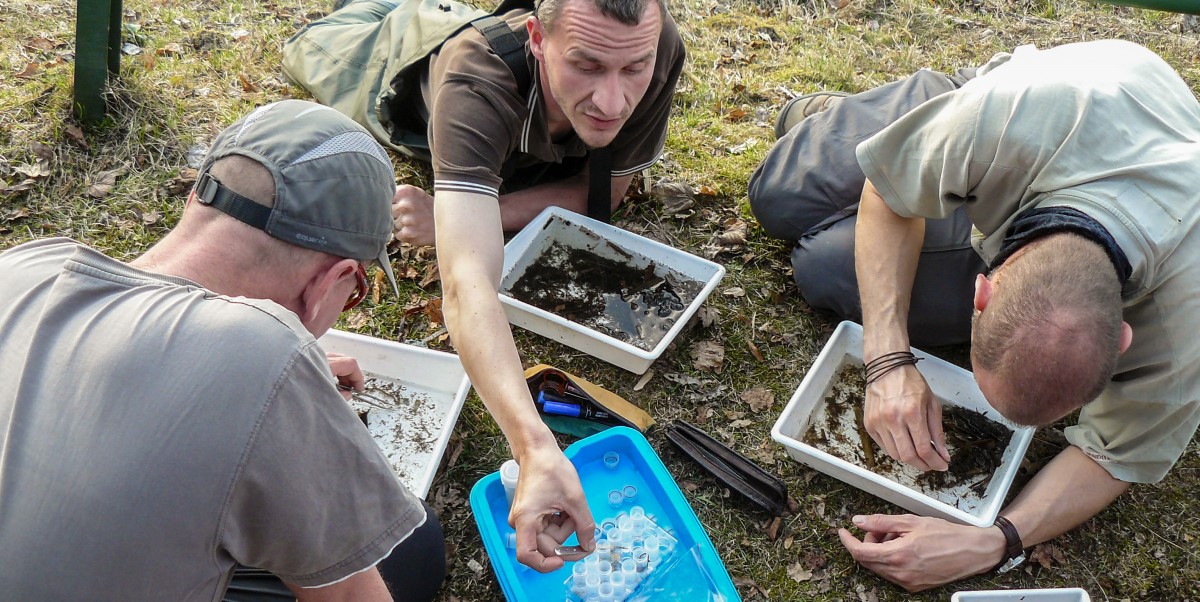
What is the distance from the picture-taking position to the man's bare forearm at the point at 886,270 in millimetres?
2928

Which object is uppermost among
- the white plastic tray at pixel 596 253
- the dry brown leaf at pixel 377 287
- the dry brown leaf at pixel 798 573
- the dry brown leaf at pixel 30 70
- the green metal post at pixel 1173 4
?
the green metal post at pixel 1173 4

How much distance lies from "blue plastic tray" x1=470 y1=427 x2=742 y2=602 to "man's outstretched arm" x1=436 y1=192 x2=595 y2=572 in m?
0.32

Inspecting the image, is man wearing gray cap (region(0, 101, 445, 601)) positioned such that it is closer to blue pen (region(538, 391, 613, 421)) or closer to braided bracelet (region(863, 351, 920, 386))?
blue pen (region(538, 391, 613, 421))

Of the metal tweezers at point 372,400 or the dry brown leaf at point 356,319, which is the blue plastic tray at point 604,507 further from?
the dry brown leaf at point 356,319

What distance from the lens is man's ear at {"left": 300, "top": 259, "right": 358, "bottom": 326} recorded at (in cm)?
184

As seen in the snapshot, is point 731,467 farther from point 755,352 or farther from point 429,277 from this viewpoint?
point 429,277

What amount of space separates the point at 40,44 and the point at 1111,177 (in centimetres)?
505

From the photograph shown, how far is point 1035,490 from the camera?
2805 mm

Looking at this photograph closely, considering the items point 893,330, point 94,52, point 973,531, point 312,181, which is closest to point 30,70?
point 94,52

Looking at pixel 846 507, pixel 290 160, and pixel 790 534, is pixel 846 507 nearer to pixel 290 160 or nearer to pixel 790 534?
pixel 790 534

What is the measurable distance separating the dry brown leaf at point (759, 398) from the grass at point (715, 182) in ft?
0.07

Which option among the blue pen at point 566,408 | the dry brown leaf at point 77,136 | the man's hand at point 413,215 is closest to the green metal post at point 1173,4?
the blue pen at point 566,408

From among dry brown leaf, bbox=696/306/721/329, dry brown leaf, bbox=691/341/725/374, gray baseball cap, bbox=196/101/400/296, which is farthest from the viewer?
dry brown leaf, bbox=696/306/721/329

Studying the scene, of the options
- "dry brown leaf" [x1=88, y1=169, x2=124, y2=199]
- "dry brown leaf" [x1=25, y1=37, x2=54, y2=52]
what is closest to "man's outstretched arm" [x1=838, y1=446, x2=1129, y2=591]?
"dry brown leaf" [x1=88, y1=169, x2=124, y2=199]
